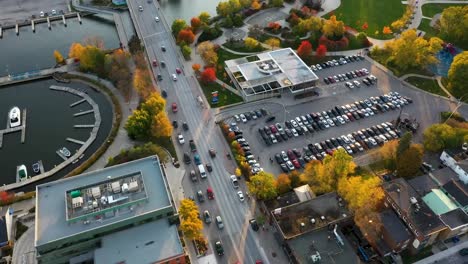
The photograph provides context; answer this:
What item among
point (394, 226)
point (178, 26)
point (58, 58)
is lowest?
point (394, 226)

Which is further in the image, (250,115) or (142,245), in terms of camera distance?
(250,115)

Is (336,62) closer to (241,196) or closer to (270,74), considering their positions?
(270,74)

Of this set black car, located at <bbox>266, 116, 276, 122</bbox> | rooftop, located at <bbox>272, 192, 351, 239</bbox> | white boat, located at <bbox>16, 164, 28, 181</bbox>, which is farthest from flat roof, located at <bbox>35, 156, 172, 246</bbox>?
black car, located at <bbox>266, 116, 276, 122</bbox>

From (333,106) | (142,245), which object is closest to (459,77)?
(333,106)

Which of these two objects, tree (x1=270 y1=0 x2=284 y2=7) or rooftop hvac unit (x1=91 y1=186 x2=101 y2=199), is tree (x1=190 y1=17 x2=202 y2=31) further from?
rooftop hvac unit (x1=91 y1=186 x2=101 y2=199)

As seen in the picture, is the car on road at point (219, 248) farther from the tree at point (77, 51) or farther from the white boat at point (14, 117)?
the tree at point (77, 51)

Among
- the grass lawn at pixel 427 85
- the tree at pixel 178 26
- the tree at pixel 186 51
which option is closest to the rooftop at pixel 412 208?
the grass lawn at pixel 427 85
